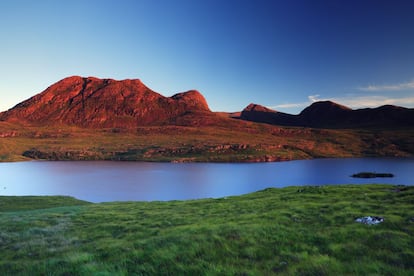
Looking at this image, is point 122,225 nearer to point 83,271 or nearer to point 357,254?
point 83,271

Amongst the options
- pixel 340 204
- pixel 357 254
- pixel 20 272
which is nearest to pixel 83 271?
pixel 20 272

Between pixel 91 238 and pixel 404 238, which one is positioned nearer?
pixel 404 238

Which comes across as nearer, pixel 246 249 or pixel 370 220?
pixel 246 249

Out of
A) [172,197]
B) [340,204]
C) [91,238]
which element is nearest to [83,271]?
[91,238]

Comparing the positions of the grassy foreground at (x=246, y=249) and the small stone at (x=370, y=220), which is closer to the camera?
the grassy foreground at (x=246, y=249)

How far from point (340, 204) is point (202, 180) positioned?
92121mm

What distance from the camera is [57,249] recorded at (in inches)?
584

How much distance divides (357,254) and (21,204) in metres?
60.5

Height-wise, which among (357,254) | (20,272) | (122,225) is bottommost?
(122,225)

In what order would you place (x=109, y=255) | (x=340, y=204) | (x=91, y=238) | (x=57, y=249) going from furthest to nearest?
(x=340, y=204)
(x=91, y=238)
(x=57, y=249)
(x=109, y=255)

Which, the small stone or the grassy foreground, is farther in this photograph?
the small stone

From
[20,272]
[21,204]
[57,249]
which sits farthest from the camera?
[21,204]

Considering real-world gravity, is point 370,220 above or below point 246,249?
above

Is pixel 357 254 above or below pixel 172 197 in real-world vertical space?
above
